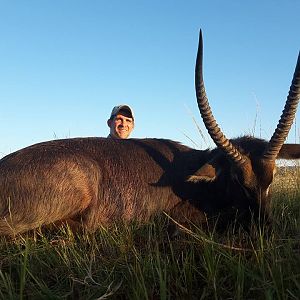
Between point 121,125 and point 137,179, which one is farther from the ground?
point 121,125

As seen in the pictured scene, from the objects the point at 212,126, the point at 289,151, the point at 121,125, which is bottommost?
the point at 289,151

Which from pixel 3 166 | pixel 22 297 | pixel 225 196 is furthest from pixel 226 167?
pixel 22 297

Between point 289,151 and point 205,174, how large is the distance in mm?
1007

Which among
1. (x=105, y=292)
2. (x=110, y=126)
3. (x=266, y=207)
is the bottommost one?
(x=105, y=292)

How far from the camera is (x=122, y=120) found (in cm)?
739

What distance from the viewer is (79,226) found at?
4.03 meters

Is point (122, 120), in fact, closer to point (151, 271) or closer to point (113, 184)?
point (113, 184)

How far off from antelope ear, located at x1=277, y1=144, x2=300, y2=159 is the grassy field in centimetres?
140

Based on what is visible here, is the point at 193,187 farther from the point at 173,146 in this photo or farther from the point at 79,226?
the point at 79,226

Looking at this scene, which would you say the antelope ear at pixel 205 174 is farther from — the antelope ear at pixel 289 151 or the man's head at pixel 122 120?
the man's head at pixel 122 120

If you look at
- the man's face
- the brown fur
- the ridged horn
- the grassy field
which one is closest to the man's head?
the man's face

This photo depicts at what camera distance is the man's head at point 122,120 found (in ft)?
24.2

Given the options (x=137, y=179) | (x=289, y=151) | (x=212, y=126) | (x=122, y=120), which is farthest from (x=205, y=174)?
(x=122, y=120)

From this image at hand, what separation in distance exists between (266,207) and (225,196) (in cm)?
51
